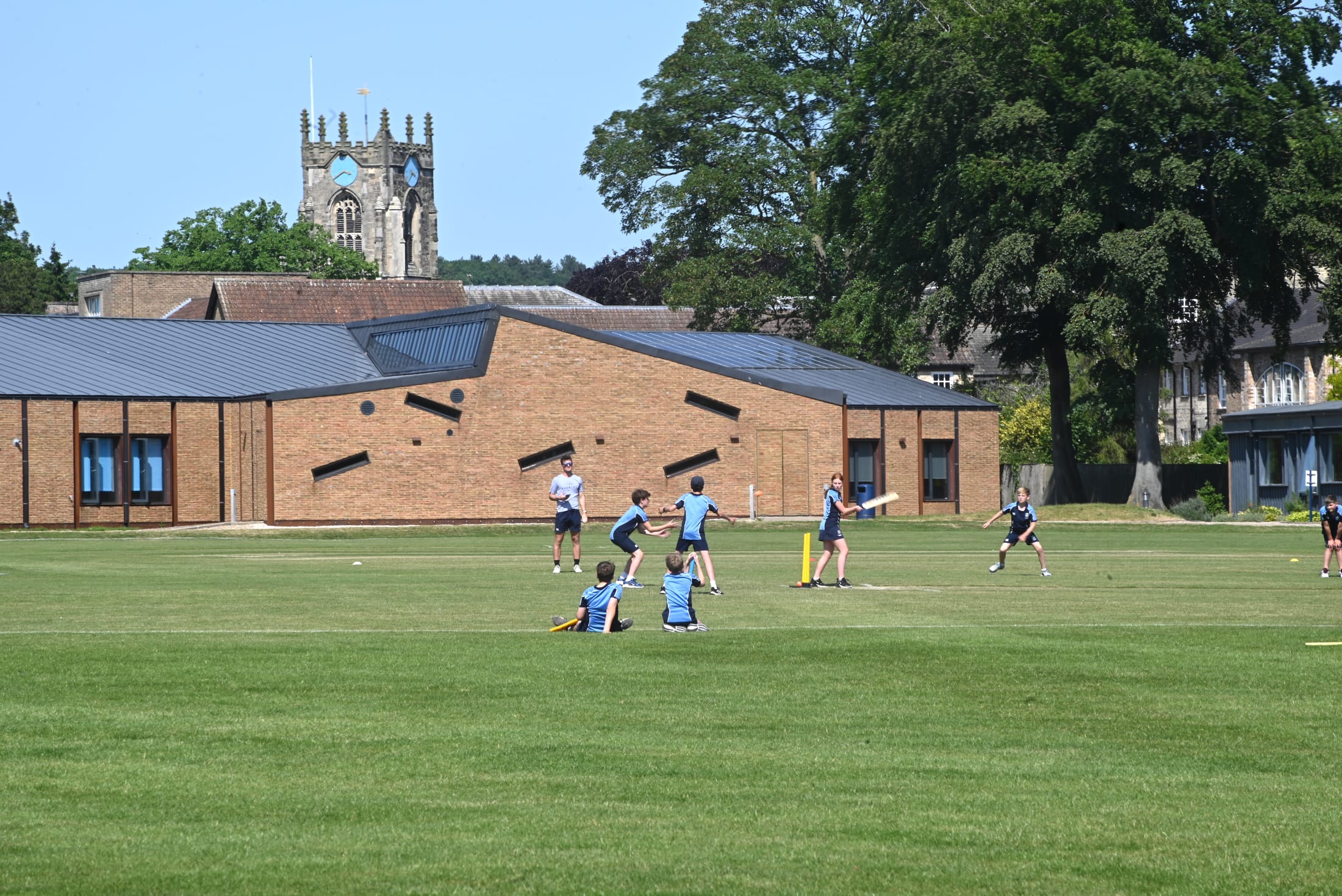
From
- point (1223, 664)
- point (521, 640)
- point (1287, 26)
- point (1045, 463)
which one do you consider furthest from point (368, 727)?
point (1045, 463)

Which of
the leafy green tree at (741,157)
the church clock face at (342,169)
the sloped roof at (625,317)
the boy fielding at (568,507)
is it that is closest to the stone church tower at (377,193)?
the church clock face at (342,169)

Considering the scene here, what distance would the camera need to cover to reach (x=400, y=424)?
55.3 m

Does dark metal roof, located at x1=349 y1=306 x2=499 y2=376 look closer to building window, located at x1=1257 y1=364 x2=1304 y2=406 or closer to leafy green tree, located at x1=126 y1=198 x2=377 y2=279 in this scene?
building window, located at x1=1257 y1=364 x2=1304 y2=406

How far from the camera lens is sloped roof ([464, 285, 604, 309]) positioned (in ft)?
350

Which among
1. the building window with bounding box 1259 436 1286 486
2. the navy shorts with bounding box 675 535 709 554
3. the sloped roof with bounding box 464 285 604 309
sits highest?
the sloped roof with bounding box 464 285 604 309

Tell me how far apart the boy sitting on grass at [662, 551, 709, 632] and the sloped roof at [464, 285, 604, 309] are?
283 ft

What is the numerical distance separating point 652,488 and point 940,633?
40.5 m

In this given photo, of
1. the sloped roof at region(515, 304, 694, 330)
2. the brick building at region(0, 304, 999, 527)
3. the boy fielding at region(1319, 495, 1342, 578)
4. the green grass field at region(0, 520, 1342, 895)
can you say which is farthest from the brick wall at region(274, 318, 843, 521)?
the sloped roof at region(515, 304, 694, 330)

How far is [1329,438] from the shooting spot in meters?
59.0

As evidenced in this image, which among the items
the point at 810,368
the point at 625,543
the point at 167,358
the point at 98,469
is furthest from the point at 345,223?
the point at 625,543

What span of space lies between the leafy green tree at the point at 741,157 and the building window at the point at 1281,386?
61.5 feet

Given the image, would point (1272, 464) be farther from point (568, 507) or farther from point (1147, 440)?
point (568, 507)

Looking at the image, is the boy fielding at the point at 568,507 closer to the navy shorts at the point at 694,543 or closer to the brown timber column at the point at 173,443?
the navy shorts at the point at 694,543

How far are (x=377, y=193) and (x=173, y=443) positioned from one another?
120 meters
